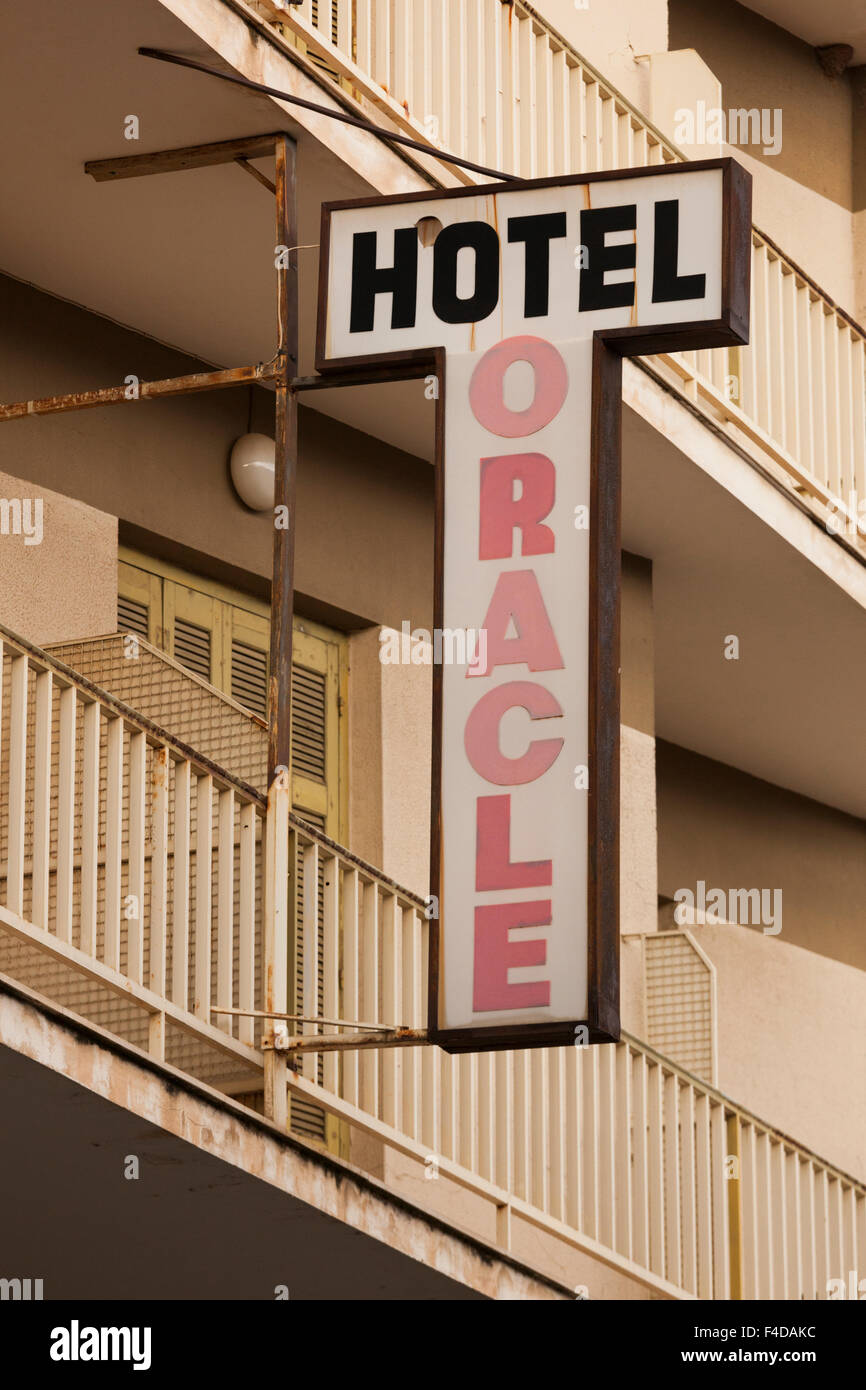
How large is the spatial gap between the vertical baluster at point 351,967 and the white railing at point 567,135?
3187 mm

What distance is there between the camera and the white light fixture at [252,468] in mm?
12742

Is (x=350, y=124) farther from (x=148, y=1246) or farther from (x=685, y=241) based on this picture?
(x=148, y=1246)

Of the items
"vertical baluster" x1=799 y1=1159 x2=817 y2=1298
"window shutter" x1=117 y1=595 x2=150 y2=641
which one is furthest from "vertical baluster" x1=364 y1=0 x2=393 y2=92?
"vertical baluster" x1=799 y1=1159 x2=817 y2=1298

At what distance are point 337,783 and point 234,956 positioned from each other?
328cm

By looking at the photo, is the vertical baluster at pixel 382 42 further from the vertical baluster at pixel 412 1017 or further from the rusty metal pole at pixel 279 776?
the vertical baluster at pixel 412 1017

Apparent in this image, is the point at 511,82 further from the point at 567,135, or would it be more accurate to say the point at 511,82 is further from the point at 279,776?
the point at 279,776

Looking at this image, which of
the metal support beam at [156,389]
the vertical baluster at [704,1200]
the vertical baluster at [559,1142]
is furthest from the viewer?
the vertical baluster at [704,1200]

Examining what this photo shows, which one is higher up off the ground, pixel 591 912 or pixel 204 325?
pixel 204 325

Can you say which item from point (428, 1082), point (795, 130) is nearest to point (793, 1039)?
point (795, 130)

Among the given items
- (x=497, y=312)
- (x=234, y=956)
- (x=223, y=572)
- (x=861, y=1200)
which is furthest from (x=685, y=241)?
(x=861, y=1200)

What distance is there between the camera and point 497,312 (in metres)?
9.65

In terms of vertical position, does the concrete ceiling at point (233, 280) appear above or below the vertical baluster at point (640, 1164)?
above

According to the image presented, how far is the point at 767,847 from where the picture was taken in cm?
1838

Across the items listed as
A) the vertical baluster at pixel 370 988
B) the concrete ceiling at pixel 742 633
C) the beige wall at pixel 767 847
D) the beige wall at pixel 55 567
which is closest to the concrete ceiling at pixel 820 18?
the concrete ceiling at pixel 742 633
